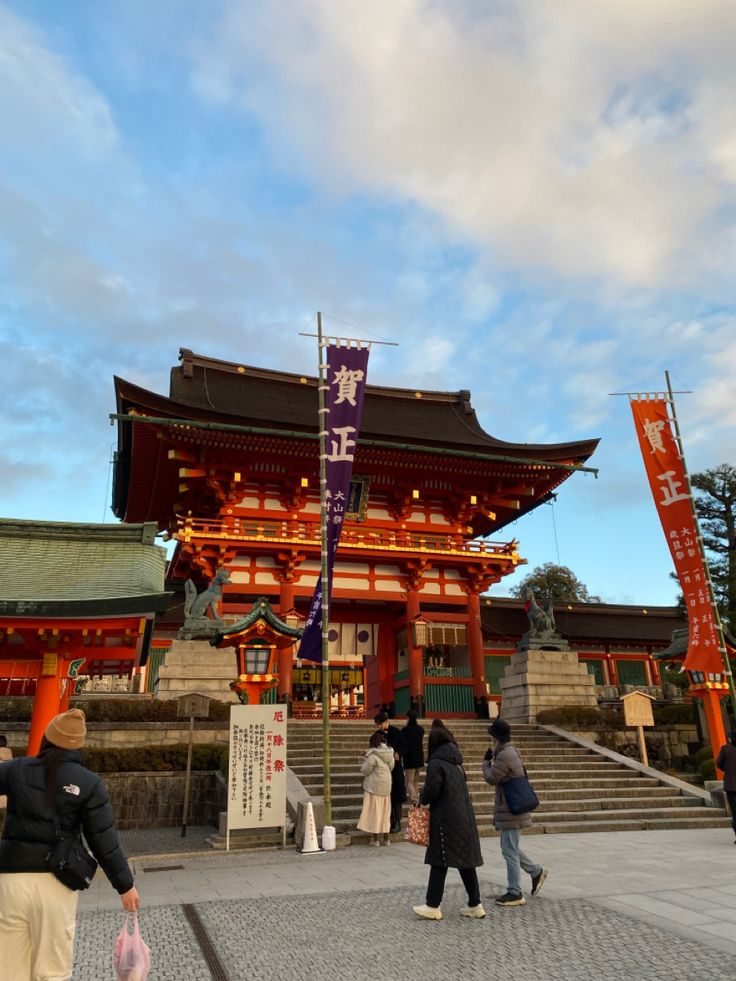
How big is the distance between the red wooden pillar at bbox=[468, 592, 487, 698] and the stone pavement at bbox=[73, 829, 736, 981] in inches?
463

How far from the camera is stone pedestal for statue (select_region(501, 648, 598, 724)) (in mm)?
18578

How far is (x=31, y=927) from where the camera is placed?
328 cm

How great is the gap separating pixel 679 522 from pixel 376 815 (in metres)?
9.43

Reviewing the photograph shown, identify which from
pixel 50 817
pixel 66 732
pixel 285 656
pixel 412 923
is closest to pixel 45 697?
pixel 412 923

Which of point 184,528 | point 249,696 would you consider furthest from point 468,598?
point 249,696

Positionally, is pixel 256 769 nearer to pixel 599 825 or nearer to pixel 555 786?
pixel 599 825

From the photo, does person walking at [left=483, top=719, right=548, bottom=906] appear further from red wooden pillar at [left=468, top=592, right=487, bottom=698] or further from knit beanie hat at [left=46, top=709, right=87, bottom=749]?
red wooden pillar at [left=468, top=592, right=487, bottom=698]

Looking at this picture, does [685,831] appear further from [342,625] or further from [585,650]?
[585,650]

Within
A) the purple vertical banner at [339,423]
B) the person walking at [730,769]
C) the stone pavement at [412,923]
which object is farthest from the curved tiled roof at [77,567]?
the person walking at [730,769]

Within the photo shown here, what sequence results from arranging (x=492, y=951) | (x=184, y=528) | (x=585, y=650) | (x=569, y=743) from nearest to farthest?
(x=492, y=951)
(x=569, y=743)
(x=184, y=528)
(x=585, y=650)

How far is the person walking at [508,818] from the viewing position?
629cm

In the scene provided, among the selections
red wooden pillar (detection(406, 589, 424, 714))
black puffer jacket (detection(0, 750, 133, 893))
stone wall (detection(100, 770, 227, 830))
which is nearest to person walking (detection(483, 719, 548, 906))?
black puffer jacket (detection(0, 750, 133, 893))

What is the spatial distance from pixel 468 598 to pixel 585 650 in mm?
7129

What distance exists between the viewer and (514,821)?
20.8 ft
